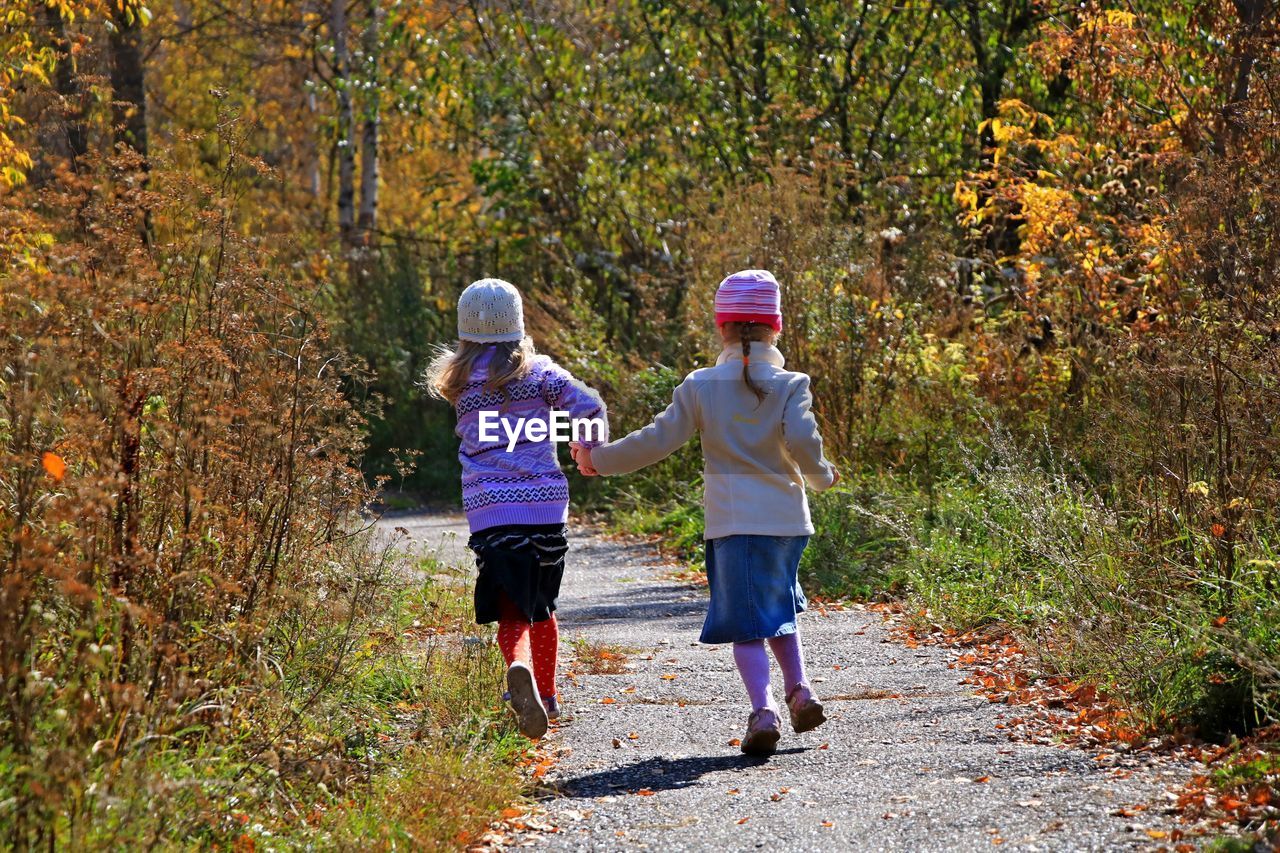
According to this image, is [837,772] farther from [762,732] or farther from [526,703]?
[526,703]

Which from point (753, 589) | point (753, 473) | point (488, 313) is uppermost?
point (488, 313)

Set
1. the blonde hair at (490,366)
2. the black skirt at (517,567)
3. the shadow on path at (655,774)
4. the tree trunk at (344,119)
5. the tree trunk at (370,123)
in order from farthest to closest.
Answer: the tree trunk at (344,119) < the tree trunk at (370,123) < the blonde hair at (490,366) < the black skirt at (517,567) < the shadow on path at (655,774)

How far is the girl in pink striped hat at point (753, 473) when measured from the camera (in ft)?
18.2

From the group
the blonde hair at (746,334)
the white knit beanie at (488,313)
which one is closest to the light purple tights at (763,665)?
the blonde hair at (746,334)

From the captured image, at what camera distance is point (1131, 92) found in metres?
13.8

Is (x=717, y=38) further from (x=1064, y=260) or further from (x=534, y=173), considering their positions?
(x=1064, y=260)

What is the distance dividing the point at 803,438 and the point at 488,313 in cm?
132

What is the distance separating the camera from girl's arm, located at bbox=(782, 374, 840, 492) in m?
5.61

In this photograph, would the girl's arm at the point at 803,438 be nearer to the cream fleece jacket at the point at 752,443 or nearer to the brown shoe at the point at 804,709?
the cream fleece jacket at the point at 752,443

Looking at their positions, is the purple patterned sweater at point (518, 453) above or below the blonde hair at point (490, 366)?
below

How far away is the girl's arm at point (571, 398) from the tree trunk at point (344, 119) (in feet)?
45.4

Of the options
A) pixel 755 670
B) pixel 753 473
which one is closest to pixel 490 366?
pixel 753 473

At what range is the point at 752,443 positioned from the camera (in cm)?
564

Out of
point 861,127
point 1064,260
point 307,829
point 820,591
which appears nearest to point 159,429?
point 307,829
